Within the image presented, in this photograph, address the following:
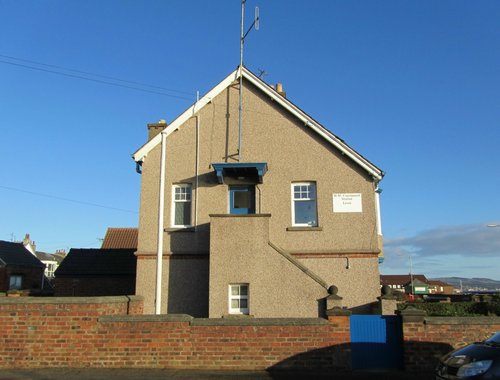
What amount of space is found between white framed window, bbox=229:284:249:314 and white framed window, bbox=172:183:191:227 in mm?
3004

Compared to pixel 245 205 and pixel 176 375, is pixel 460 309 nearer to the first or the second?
pixel 245 205

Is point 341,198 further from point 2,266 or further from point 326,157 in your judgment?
point 2,266

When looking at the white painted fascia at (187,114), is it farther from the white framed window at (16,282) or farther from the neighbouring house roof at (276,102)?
the white framed window at (16,282)

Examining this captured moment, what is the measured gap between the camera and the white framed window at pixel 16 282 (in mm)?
40031

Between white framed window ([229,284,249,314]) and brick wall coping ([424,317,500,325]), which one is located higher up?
white framed window ([229,284,249,314])

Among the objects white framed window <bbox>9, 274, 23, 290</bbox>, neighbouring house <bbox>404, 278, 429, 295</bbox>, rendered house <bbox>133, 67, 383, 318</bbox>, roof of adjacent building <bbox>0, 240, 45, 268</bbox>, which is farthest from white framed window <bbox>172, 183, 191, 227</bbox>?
neighbouring house <bbox>404, 278, 429, 295</bbox>

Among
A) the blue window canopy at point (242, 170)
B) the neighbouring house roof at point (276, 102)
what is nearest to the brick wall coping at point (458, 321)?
the neighbouring house roof at point (276, 102)

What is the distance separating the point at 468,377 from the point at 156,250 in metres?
10.9

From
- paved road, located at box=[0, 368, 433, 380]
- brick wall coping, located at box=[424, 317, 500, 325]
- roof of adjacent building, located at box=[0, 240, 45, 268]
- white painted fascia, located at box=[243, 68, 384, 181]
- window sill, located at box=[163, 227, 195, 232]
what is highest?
white painted fascia, located at box=[243, 68, 384, 181]

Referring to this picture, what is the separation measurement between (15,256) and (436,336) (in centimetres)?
4039

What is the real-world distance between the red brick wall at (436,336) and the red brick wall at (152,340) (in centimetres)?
137

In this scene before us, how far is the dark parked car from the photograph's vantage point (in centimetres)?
703

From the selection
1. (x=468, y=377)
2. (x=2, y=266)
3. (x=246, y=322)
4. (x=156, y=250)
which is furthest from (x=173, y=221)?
(x=2, y=266)

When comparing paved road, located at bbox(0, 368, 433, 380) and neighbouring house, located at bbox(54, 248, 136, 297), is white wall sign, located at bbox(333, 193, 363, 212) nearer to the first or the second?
paved road, located at bbox(0, 368, 433, 380)
